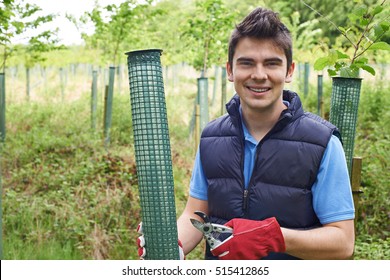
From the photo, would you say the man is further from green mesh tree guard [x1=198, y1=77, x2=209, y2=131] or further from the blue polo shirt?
green mesh tree guard [x1=198, y1=77, x2=209, y2=131]

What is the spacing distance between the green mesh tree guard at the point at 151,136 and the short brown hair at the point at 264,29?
362 millimetres

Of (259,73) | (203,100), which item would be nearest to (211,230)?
(259,73)

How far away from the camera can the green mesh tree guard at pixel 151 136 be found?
1.60m

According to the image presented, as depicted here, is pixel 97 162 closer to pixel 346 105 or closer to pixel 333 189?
pixel 346 105

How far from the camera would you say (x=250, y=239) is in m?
1.66

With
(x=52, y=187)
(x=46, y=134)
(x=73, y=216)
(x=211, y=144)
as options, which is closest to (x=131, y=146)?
(x=46, y=134)

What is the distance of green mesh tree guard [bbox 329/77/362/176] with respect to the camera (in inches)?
98.3

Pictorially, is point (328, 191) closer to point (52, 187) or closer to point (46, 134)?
point (52, 187)

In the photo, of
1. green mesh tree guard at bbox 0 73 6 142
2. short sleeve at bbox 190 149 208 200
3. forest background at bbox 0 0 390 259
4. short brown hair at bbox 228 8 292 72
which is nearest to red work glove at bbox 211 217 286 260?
short sleeve at bbox 190 149 208 200

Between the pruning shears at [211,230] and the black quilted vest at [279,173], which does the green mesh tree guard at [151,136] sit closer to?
the pruning shears at [211,230]

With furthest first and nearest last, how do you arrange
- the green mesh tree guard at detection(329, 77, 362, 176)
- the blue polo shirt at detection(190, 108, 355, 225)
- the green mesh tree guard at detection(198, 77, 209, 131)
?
the green mesh tree guard at detection(198, 77, 209, 131)
the green mesh tree guard at detection(329, 77, 362, 176)
the blue polo shirt at detection(190, 108, 355, 225)

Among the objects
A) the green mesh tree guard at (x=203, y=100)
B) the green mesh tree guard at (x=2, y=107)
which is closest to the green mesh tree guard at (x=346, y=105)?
the green mesh tree guard at (x=203, y=100)

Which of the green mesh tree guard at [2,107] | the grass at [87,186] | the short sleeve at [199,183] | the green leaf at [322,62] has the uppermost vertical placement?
the green leaf at [322,62]

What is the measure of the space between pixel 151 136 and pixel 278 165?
455mm
